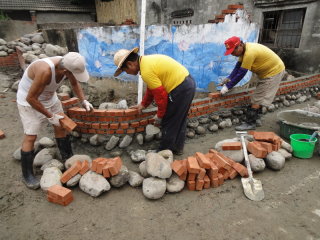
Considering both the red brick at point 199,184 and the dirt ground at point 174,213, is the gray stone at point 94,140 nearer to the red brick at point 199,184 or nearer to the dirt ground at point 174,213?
the dirt ground at point 174,213

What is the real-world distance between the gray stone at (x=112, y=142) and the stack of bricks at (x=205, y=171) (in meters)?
1.08

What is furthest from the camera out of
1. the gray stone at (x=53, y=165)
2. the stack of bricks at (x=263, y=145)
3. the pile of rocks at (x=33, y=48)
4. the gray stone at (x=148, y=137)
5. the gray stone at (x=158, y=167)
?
the pile of rocks at (x=33, y=48)

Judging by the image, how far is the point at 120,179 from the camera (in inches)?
105

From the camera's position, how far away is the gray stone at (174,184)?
262cm

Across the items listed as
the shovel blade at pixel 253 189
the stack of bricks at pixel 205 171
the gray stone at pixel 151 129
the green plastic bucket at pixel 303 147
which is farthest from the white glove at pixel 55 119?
the green plastic bucket at pixel 303 147

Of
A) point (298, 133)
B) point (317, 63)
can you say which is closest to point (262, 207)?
point (298, 133)

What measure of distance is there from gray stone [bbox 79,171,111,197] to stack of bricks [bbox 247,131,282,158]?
1984mm

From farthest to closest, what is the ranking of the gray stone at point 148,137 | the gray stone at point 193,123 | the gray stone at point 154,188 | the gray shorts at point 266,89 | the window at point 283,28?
the window at point 283,28, the gray shorts at point 266,89, the gray stone at point 193,123, the gray stone at point 148,137, the gray stone at point 154,188

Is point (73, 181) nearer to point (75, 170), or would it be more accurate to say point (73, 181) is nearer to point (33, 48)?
point (75, 170)

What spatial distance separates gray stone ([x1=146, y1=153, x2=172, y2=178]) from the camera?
261cm

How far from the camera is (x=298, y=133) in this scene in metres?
3.63

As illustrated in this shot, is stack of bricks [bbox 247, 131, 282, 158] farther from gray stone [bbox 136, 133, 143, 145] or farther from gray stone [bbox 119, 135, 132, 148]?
gray stone [bbox 119, 135, 132, 148]

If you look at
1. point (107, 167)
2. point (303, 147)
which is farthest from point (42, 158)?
point (303, 147)

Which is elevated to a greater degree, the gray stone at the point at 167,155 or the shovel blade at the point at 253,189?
the gray stone at the point at 167,155
